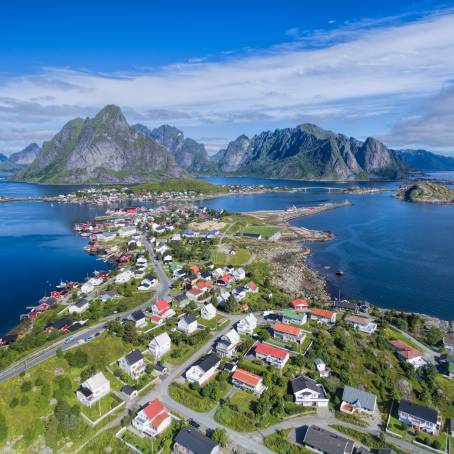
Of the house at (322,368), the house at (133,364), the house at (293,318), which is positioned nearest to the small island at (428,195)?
the house at (293,318)

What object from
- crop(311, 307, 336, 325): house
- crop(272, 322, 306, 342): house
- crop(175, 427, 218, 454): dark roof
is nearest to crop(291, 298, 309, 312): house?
crop(311, 307, 336, 325): house

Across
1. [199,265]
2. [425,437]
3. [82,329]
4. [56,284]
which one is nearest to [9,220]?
[56,284]

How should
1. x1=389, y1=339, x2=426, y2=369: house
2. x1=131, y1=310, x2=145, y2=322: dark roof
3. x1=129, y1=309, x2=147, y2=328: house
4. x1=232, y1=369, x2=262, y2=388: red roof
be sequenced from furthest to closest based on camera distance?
x1=131, y1=310, x2=145, y2=322: dark roof < x1=129, y1=309, x2=147, y2=328: house < x1=389, y1=339, x2=426, y2=369: house < x1=232, y1=369, x2=262, y2=388: red roof

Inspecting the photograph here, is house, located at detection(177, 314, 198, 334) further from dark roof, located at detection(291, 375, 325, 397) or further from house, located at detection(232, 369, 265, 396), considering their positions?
dark roof, located at detection(291, 375, 325, 397)

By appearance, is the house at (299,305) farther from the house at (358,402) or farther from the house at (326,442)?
the house at (326,442)

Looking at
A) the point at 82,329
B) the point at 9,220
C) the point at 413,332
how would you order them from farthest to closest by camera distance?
the point at 9,220 → the point at 413,332 → the point at 82,329

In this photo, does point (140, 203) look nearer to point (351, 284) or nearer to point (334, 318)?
point (351, 284)

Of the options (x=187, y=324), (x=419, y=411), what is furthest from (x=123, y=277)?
(x=419, y=411)
